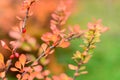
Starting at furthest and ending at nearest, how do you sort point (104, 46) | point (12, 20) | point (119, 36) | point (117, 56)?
point (119, 36) < point (104, 46) < point (117, 56) < point (12, 20)

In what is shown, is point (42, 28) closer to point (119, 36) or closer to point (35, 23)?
point (35, 23)

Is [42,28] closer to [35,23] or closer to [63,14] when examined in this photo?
[35,23]

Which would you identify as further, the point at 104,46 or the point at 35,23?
the point at 104,46

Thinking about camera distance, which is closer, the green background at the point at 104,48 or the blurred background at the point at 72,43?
the blurred background at the point at 72,43

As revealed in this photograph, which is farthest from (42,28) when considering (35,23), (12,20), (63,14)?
(63,14)

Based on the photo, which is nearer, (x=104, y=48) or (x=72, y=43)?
(x=72, y=43)

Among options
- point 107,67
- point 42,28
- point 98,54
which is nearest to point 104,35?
point 98,54

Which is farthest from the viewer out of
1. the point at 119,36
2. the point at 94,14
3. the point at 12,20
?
the point at 94,14

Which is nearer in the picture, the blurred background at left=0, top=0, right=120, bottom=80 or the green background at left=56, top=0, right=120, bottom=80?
the blurred background at left=0, top=0, right=120, bottom=80

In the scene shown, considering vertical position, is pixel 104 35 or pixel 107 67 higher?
pixel 104 35

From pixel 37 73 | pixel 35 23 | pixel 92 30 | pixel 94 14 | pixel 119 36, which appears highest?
pixel 94 14
